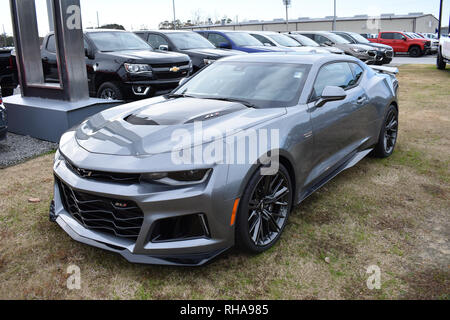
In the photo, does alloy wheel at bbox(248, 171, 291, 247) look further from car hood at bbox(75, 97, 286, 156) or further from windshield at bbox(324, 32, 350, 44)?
windshield at bbox(324, 32, 350, 44)

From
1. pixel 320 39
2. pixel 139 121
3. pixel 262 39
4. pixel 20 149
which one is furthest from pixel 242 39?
pixel 139 121

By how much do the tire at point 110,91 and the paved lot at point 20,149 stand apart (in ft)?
5.55

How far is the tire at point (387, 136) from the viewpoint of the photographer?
5223mm

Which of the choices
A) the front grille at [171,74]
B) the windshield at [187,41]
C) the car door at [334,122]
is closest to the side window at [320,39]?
the windshield at [187,41]

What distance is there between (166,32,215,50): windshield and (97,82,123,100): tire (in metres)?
3.15

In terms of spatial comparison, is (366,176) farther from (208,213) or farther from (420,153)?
(208,213)

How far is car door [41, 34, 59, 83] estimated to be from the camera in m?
8.19

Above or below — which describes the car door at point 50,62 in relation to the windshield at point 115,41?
below

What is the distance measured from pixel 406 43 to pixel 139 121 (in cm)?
2929

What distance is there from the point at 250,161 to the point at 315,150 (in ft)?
3.40

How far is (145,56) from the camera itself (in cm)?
761

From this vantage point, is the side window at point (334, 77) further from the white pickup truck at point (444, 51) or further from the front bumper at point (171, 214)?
the white pickup truck at point (444, 51)

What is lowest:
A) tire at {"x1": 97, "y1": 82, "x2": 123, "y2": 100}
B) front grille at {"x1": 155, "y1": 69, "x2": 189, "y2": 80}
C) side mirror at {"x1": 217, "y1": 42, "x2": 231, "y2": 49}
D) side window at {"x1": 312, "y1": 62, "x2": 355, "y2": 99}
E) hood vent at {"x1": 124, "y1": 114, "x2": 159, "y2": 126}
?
tire at {"x1": 97, "y1": 82, "x2": 123, "y2": 100}

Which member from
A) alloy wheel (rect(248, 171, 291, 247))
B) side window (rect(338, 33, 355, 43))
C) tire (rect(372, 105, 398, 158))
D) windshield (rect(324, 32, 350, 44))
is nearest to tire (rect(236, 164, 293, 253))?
alloy wheel (rect(248, 171, 291, 247))
